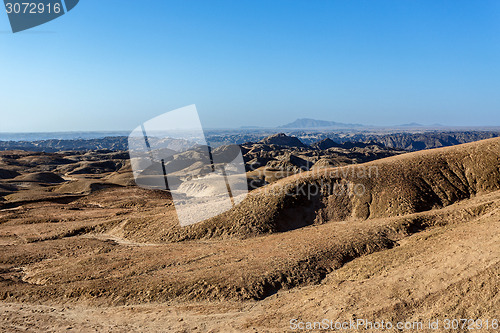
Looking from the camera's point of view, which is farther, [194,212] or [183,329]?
[194,212]

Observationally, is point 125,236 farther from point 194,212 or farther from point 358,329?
point 358,329

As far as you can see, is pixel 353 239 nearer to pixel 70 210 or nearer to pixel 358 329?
pixel 358 329

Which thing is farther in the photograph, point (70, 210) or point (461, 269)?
point (70, 210)

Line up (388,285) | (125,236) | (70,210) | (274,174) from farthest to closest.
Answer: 1. (274,174)
2. (70,210)
3. (125,236)
4. (388,285)

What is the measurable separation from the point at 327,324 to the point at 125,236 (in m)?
22.8

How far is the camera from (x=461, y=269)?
634 inches

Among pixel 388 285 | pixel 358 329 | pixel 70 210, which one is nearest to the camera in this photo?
pixel 358 329

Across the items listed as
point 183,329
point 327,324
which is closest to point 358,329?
point 327,324

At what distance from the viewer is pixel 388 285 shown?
655 inches

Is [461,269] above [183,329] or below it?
above

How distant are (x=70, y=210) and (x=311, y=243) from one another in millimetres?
35330

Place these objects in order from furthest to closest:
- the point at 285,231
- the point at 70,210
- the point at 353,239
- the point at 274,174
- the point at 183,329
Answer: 1. the point at 274,174
2. the point at 70,210
3. the point at 285,231
4. the point at 353,239
5. the point at 183,329

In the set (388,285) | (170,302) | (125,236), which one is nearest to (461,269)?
(388,285)

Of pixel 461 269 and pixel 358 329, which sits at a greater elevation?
pixel 461 269
